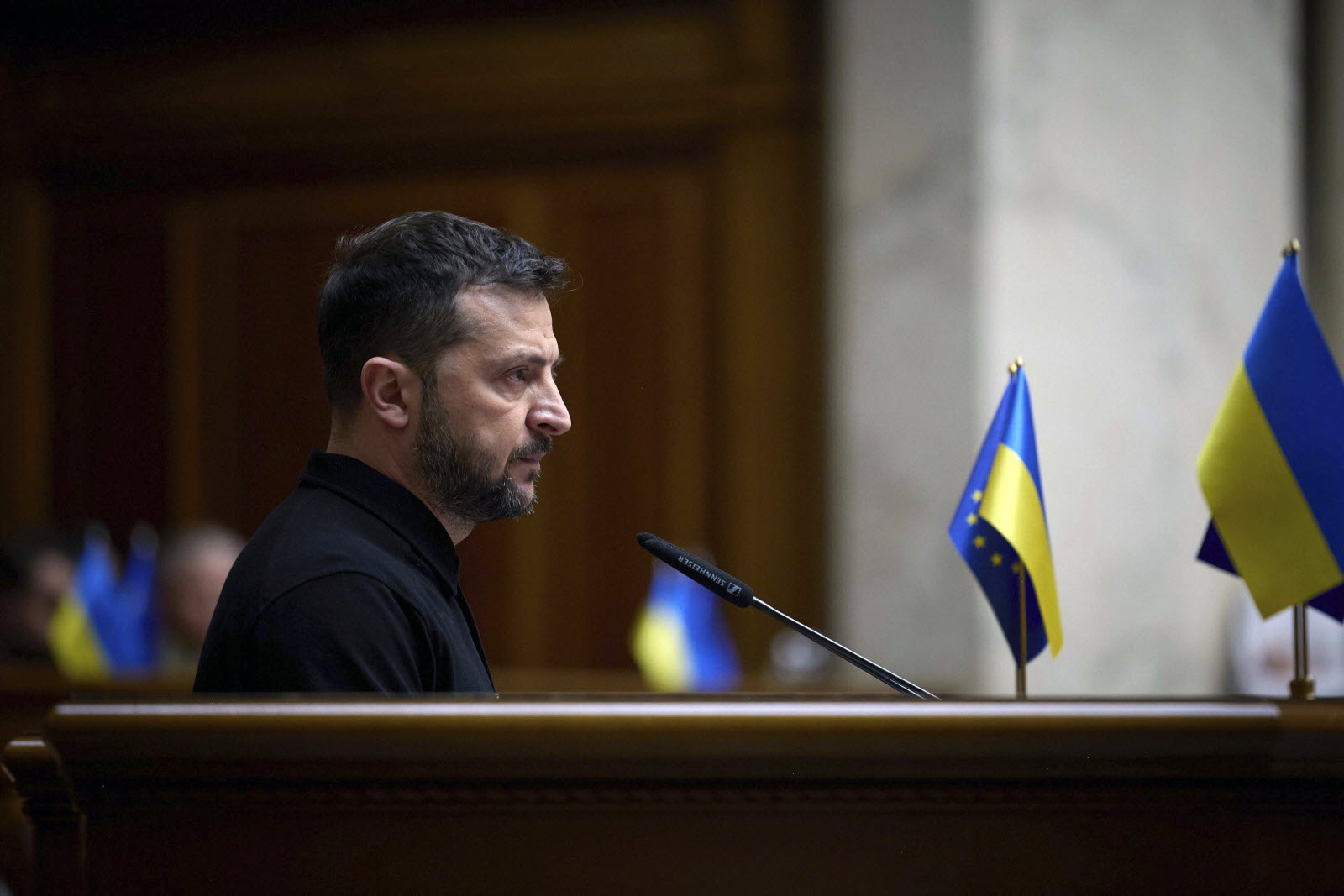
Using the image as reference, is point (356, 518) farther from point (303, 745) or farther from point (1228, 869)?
point (1228, 869)

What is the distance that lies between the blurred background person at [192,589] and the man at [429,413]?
3588 millimetres

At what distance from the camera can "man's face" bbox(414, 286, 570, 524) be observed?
155 cm

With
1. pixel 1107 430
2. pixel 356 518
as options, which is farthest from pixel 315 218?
pixel 356 518

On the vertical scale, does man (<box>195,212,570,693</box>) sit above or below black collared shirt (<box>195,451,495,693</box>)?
above

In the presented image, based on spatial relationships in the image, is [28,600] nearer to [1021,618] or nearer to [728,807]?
[1021,618]

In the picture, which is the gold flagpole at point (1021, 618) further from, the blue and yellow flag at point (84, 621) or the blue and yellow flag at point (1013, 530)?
the blue and yellow flag at point (84, 621)

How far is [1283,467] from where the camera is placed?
59.7 inches

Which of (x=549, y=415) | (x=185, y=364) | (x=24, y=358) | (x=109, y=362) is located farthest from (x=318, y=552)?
(x=24, y=358)

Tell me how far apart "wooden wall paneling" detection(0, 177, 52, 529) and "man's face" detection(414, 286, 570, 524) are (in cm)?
590

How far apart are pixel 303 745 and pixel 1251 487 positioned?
1.09m

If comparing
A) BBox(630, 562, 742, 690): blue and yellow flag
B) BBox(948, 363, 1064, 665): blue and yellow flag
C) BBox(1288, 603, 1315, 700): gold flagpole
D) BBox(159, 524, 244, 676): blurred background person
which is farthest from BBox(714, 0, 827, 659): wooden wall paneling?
BBox(1288, 603, 1315, 700): gold flagpole

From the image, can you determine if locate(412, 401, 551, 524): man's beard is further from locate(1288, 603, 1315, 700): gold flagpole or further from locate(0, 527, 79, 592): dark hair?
locate(0, 527, 79, 592): dark hair

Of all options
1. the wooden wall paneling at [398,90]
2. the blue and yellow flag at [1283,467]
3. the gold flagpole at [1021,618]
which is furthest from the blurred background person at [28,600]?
the blue and yellow flag at [1283,467]

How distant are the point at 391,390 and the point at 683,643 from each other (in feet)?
11.5
